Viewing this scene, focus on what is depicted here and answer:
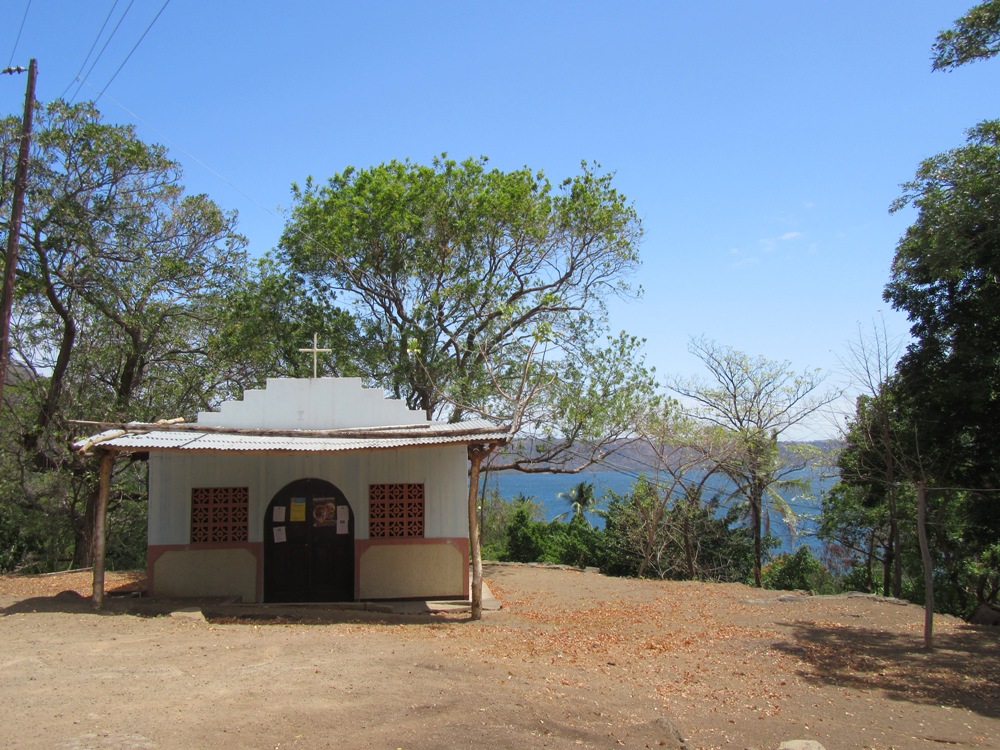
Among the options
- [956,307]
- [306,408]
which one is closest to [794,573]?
[956,307]

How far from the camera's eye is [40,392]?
1722cm

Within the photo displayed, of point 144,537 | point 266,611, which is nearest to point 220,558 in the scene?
point 266,611

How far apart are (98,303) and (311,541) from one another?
7.05 m

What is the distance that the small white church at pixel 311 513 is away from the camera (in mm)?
12320

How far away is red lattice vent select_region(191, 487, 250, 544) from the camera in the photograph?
1234 centimetres

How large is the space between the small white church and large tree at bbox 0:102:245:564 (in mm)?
5012

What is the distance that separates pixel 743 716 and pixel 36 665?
6.38m

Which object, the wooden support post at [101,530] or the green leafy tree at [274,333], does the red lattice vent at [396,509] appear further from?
the green leafy tree at [274,333]

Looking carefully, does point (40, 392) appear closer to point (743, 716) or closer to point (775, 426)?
point (743, 716)

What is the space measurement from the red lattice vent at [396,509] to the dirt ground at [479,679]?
1472mm

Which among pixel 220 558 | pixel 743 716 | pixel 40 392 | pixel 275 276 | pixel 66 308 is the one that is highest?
pixel 275 276

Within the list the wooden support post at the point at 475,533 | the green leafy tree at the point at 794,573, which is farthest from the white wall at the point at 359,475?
the green leafy tree at the point at 794,573

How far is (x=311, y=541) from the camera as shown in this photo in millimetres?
12625

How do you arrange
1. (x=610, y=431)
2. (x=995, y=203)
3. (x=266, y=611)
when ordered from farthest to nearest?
(x=610, y=431), (x=266, y=611), (x=995, y=203)
